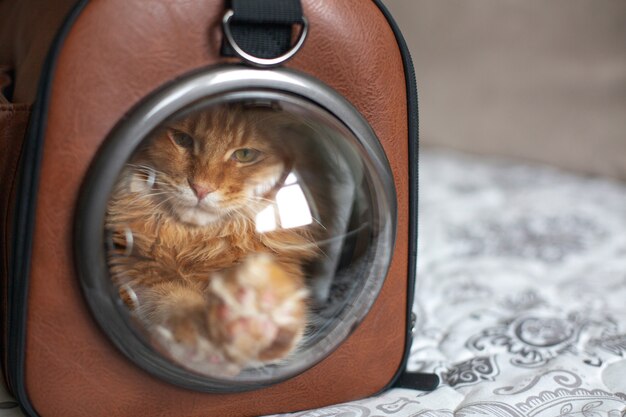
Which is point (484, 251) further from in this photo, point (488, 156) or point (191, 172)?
point (191, 172)

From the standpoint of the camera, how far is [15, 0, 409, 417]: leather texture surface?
1.93 feet

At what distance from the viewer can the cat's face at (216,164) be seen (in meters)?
0.64

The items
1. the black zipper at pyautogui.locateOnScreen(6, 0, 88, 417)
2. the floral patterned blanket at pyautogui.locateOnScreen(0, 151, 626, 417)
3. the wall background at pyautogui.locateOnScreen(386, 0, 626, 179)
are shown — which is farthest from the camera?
the wall background at pyautogui.locateOnScreen(386, 0, 626, 179)

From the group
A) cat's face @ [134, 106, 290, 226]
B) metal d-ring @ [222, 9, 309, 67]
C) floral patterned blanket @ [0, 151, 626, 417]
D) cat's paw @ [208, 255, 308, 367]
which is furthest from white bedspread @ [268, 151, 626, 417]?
metal d-ring @ [222, 9, 309, 67]

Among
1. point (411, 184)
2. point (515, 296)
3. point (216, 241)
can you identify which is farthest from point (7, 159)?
point (515, 296)

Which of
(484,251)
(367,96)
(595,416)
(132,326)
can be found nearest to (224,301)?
(132,326)

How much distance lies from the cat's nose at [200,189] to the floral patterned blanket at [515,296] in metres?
0.24

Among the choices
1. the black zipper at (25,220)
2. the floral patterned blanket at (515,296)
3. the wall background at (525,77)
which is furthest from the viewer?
the wall background at (525,77)

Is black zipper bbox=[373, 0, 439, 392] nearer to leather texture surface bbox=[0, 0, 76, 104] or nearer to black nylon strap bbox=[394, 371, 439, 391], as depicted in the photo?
black nylon strap bbox=[394, 371, 439, 391]

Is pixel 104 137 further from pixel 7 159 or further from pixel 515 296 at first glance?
pixel 515 296

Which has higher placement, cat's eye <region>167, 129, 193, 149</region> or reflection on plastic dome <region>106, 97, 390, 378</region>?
cat's eye <region>167, 129, 193, 149</region>

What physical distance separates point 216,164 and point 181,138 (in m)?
0.04

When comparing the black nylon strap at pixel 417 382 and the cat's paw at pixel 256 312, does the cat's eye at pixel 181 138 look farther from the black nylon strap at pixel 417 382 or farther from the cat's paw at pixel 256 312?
the black nylon strap at pixel 417 382

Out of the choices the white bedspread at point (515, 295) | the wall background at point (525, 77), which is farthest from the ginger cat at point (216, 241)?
the wall background at point (525, 77)
